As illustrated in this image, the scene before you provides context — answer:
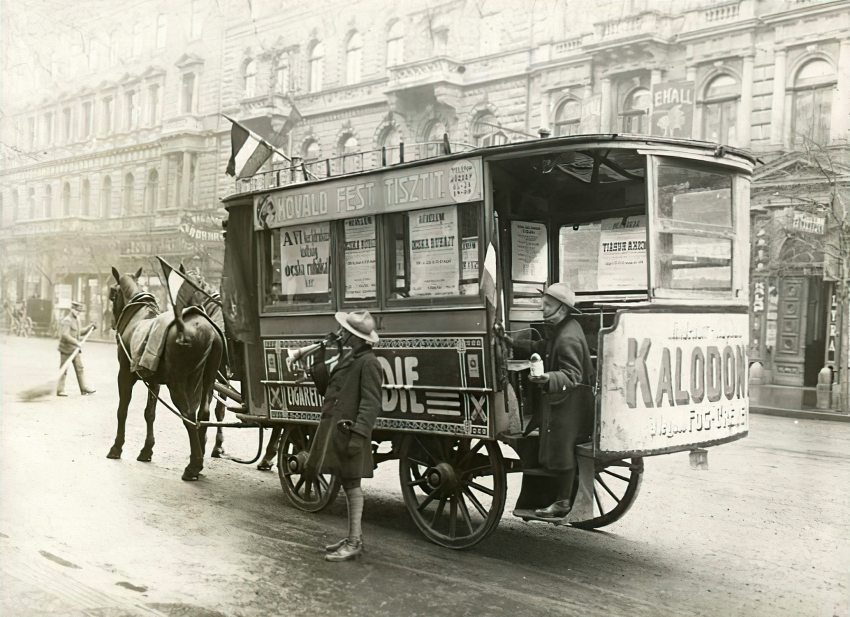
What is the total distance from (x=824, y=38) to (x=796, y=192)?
12.4 ft

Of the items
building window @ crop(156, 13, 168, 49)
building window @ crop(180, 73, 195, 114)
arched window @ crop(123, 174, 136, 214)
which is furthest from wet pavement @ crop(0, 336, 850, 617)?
building window @ crop(156, 13, 168, 49)

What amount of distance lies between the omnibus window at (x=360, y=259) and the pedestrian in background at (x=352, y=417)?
0.78 m

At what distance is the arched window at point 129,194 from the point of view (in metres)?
8.29

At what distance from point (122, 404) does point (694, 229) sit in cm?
616

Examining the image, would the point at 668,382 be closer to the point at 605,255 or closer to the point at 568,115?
the point at 605,255

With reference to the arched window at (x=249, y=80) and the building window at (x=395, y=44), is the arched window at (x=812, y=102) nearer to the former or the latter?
the building window at (x=395, y=44)

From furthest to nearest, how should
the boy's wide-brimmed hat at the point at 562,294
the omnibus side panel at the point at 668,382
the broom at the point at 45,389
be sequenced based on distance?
1. the broom at the point at 45,389
2. the boy's wide-brimmed hat at the point at 562,294
3. the omnibus side panel at the point at 668,382

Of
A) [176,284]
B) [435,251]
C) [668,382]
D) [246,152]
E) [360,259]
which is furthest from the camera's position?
[176,284]

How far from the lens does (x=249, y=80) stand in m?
8.75

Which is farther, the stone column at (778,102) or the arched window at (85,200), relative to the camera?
the stone column at (778,102)

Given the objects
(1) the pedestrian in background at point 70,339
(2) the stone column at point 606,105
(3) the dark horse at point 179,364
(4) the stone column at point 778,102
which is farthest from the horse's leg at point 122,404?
(4) the stone column at point 778,102

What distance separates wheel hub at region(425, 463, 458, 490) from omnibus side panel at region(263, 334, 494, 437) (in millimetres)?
258

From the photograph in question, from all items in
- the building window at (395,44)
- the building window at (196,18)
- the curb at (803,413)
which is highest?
the building window at (196,18)

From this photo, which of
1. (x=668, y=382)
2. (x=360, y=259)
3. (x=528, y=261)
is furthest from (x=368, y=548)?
(x=528, y=261)
